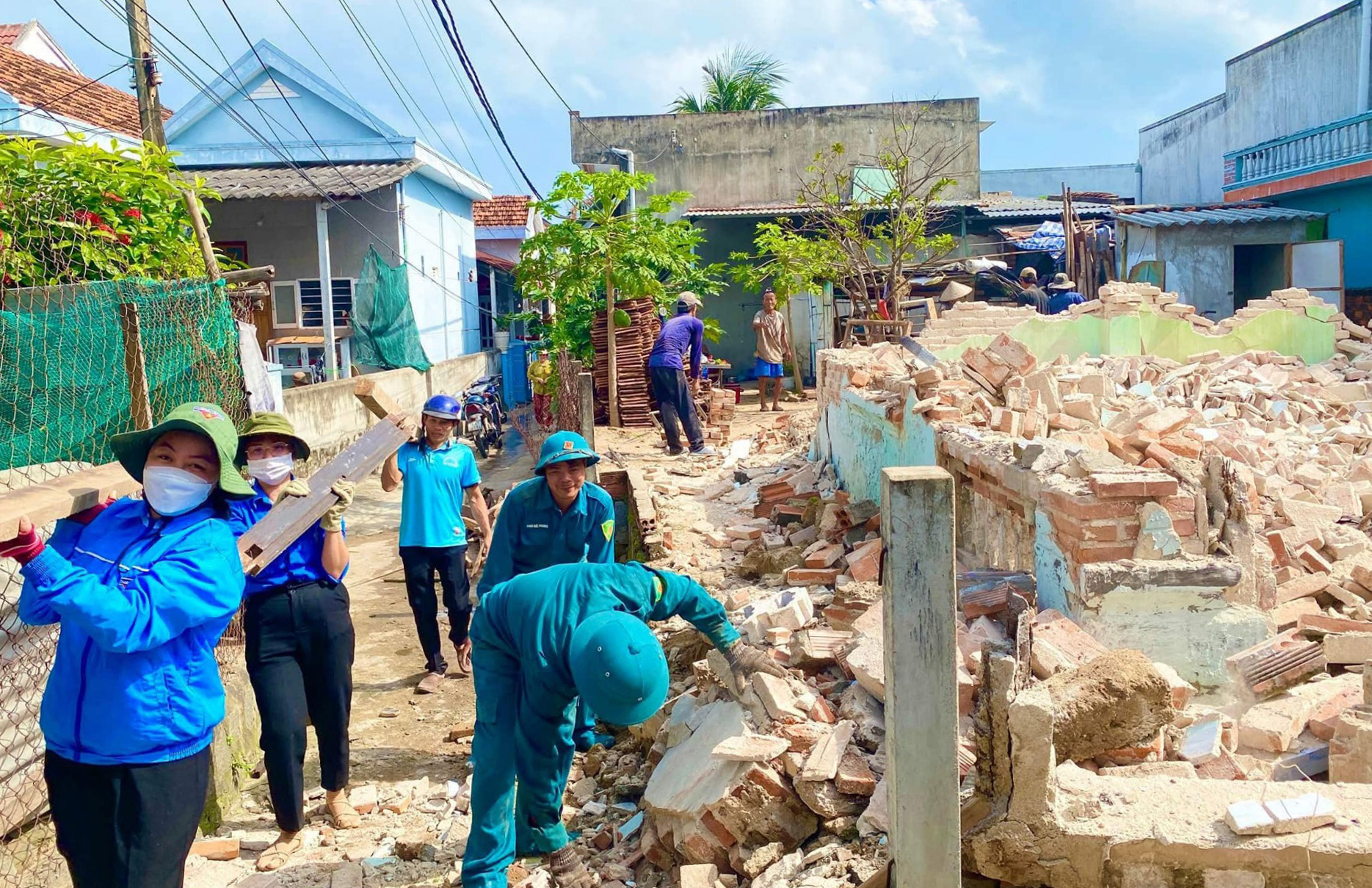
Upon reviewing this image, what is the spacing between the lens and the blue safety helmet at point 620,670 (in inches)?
118

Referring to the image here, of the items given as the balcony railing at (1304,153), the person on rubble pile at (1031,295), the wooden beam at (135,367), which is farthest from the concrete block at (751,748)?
the balcony railing at (1304,153)

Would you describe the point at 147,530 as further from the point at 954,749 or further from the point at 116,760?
the point at 954,749

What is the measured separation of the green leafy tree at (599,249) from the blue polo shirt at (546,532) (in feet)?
26.4

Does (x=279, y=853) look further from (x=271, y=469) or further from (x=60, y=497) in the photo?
(x=60, y=497)

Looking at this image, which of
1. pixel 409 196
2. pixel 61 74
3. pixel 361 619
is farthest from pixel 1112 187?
pixel 361 619

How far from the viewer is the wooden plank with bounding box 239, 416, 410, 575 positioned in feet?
11.8

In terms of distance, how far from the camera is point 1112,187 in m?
32.2

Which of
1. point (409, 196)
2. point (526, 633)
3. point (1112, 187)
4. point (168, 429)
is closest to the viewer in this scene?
point (168, 429)

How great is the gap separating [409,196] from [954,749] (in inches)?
681

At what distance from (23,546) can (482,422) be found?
42.8 feet

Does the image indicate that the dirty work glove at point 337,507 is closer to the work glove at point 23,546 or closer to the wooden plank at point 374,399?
the wooden plank at point 374,399

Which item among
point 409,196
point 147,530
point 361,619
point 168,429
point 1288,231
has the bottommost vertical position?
point 361,619

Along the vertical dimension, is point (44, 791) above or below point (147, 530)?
below

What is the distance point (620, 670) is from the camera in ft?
9.78
